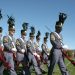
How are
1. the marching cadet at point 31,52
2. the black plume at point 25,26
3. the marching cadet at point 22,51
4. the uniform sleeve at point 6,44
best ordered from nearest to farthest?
1. the uniform sleeve at point 6,44
2. the marching cadet at point 31,52
3. the marching cadet at point 22,51
4. the black plume at point 25,26

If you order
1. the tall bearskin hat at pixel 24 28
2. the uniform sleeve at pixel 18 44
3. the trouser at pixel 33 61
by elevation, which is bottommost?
the trouser at pixel 33 61

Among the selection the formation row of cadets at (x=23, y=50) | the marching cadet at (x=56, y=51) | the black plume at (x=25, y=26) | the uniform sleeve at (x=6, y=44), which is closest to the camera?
the marching cadet at (x=56, y=51)

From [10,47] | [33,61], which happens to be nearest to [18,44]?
[33,61]

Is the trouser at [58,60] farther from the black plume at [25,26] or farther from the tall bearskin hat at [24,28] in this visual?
the black plume at [25,26]

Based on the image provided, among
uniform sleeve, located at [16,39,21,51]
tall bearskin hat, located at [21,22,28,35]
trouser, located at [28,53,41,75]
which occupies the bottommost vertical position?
trouser, located at [28,53,41,75]

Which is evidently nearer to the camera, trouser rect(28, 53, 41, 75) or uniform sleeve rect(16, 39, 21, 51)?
trouser rect(28, 53, 41, 75)

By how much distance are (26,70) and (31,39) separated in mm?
1575

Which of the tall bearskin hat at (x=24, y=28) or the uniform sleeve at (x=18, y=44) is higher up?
the tall bearskin hat at (x=24, y=28)

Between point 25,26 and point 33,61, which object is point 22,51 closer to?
point 33,61

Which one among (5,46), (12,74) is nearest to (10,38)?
(5,46)

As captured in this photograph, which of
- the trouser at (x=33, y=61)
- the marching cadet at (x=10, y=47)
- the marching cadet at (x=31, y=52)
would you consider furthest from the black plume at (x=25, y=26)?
the marching cadet at (x=10, y=47)

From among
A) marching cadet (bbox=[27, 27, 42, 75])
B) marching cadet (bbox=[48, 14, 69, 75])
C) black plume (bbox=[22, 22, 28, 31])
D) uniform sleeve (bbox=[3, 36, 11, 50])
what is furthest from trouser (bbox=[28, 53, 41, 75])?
uniform sleeve (bbox=[3, 36, 11, 50])

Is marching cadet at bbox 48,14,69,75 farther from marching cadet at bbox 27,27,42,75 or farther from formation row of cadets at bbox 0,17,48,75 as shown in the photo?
formation row of cadets at bbox 0,17,48,75

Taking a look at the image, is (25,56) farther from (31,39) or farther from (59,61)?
(59,61)
